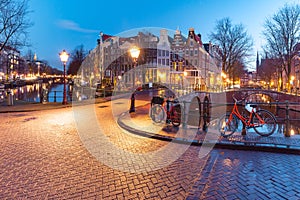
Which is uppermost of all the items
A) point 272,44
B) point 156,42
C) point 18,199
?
point 156,42

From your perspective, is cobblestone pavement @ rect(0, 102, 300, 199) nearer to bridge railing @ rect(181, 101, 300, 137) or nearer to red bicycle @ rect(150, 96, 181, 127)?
bridge railing @ rect(181, 101, 300, 137)

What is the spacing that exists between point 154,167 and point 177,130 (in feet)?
11.1

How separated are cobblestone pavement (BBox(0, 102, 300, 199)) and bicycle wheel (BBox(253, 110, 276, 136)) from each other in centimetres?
160

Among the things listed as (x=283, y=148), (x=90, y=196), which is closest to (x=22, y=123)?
(x=90, y=196)

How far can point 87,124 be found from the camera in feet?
31.9

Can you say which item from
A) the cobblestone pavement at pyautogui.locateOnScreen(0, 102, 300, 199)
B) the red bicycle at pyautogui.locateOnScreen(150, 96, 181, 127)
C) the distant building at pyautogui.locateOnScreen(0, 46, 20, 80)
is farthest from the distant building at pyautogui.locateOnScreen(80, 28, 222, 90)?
the cobblestone pavement at pyautogui.locateOnScreen(0, 102, 300, 199)

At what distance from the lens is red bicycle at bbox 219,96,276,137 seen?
23.5ft

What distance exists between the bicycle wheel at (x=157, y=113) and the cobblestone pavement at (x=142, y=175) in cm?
277

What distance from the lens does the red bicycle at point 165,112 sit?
894cm

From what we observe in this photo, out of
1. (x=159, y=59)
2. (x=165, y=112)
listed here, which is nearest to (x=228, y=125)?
(x=165, y=112)

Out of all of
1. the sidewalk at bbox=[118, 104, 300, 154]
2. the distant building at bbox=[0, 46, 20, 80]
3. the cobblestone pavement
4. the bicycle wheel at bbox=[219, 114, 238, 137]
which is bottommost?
the cobblestone pavement

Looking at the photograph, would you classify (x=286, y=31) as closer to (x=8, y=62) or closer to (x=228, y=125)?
(x=228, y=125)

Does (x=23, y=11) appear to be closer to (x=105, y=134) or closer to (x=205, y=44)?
(x=105, y=134)

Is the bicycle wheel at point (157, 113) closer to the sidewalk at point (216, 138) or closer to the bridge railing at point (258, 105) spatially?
the sidewalk at point (216, 138)
